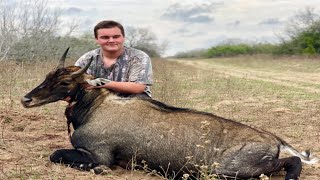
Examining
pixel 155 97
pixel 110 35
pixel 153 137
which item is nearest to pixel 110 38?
pixel 110 35

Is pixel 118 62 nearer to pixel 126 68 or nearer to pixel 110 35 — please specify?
pixel 126 68

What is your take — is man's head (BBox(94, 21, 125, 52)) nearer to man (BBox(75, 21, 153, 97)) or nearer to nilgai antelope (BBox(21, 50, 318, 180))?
man (BBox(75, 21, 153, 97))

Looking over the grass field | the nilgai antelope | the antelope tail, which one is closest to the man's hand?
the nilgai antelope

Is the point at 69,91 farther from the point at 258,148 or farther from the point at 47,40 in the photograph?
the point at 47,40

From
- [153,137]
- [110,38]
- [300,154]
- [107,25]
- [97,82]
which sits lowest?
[300,154]

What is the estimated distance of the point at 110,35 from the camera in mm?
6254

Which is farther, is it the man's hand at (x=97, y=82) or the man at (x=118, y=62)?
the man at (x=118, y=62)

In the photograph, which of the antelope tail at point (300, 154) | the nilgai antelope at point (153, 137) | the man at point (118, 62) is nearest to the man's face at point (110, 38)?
the man at point (118, 62)

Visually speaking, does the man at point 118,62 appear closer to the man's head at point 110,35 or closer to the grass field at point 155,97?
the man's head at point 110,35

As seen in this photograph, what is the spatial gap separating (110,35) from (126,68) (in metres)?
0.44

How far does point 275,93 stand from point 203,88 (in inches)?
84.3

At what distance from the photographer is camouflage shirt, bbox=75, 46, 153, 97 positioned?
6.30 meters

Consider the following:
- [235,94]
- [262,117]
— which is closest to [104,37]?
[262,117]

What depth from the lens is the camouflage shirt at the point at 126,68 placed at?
6.30 meters
